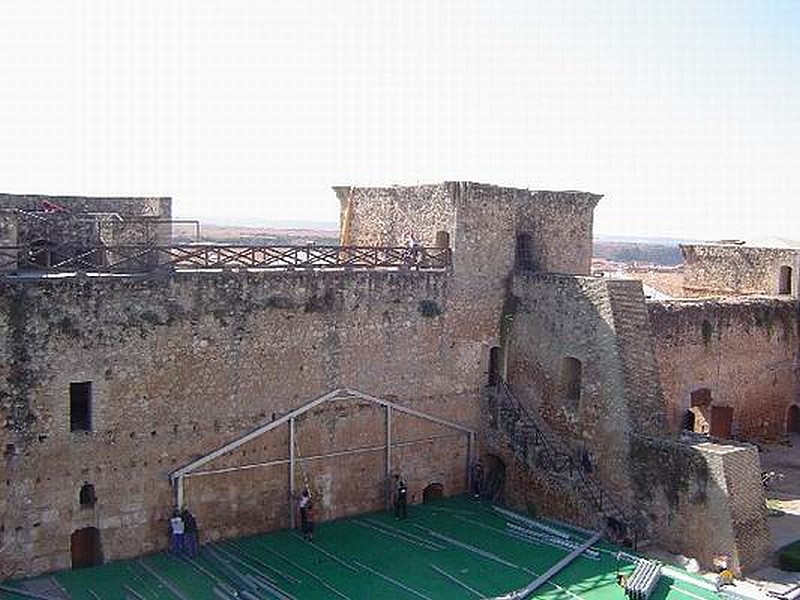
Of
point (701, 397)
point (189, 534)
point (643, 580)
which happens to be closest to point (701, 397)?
point (701, 397)

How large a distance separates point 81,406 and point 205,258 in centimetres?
344

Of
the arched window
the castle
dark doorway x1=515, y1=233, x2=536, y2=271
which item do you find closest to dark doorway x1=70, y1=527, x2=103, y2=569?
the castle

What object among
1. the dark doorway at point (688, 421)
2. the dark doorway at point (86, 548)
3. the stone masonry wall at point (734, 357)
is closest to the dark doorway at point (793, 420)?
the stone masonry wall at point (734, 357)

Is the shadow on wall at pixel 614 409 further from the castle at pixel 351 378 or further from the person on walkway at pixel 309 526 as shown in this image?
the person on walkway at pixel 309 526

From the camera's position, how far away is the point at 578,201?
886 inches

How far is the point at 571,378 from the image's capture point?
20250 mm

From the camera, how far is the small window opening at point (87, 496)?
1622 cm

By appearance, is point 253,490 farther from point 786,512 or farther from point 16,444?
point 786,512

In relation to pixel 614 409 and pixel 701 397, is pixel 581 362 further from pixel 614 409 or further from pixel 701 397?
pixel 701 397

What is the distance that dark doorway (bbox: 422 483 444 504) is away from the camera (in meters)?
20.9

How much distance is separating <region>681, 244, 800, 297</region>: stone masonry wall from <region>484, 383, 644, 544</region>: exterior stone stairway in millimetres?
10511

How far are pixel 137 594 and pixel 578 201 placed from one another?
13.1m

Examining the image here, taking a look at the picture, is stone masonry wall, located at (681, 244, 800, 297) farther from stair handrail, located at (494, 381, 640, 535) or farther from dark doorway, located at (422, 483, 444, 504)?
dark doorway, located at (422, 483, 444, 504)

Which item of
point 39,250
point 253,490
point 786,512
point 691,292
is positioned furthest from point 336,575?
point 691,292
